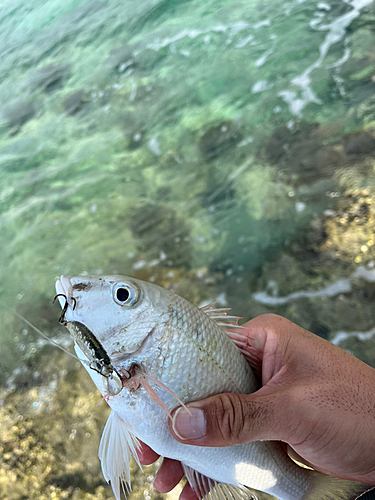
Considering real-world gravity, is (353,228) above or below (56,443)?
below

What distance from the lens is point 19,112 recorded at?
32.5 ft

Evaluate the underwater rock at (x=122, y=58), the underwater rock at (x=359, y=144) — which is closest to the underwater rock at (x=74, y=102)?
the underwater rock at (x=122, y=58)

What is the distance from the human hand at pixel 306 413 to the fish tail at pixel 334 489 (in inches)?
1.8

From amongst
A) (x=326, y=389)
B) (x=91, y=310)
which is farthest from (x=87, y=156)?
(x=326, y=389)

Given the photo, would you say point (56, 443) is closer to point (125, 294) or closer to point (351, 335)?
point (125, 294)

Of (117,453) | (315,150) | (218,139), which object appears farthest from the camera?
(218,139)

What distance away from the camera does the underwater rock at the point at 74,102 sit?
8.98m

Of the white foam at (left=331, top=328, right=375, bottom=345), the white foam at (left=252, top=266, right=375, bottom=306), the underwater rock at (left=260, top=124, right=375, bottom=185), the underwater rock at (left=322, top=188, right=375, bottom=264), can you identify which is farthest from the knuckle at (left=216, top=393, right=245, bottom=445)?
the underwater rock at (left=260, top=124, right=375, bottom=185)

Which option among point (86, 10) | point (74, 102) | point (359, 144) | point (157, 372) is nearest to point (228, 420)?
point (157, 372)

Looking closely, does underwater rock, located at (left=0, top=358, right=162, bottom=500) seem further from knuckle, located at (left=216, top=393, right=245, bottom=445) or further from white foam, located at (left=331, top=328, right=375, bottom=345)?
white foam, located at (left=331, top=328, right=375, bottom=345)

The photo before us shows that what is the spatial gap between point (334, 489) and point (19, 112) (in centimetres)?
1139

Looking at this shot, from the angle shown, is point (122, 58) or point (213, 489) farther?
point (122, 58)

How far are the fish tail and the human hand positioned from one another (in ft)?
0.15

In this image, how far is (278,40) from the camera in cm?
801
